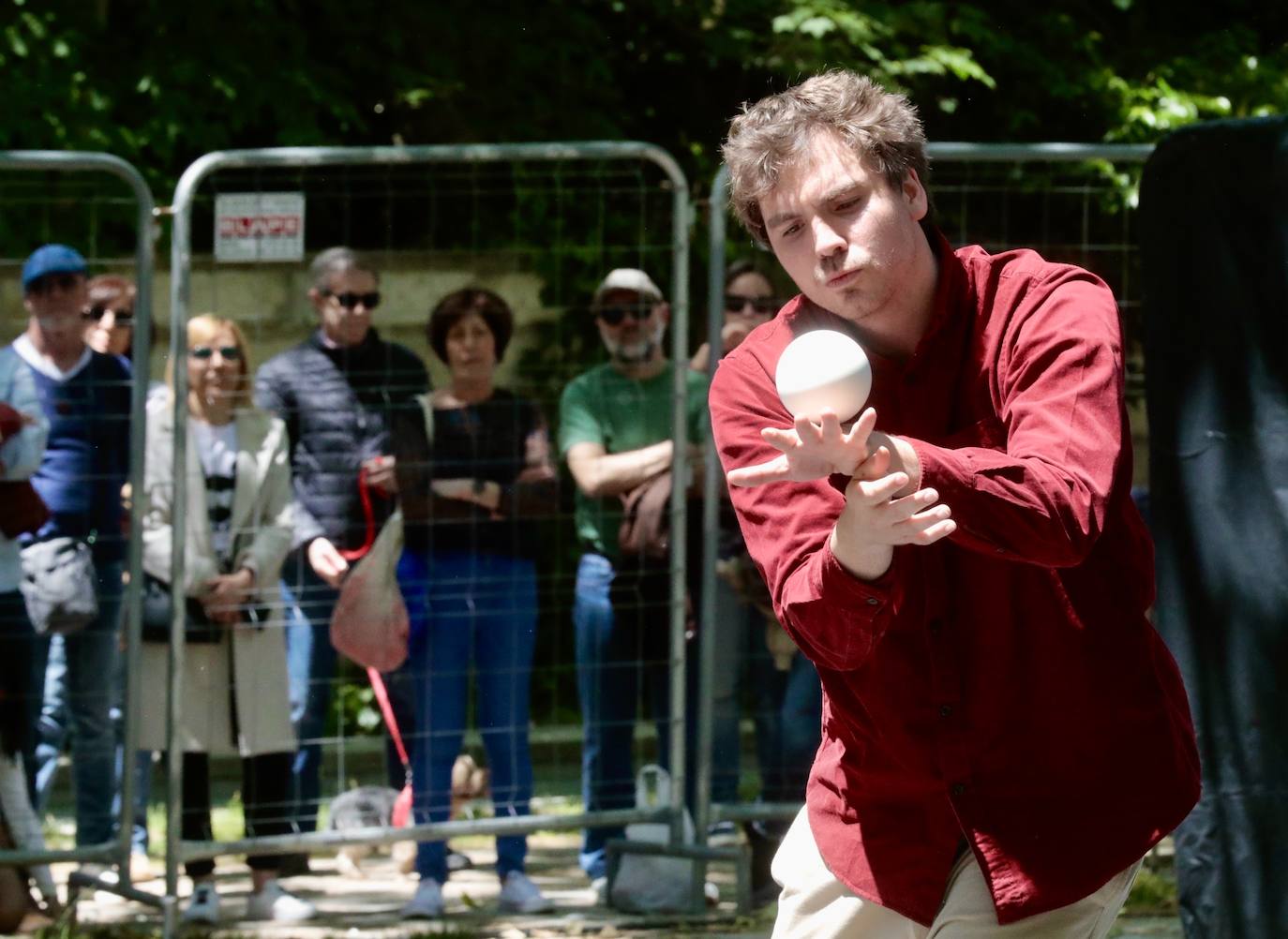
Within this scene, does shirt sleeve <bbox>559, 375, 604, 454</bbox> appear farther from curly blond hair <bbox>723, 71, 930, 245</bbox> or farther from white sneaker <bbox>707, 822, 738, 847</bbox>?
curly blond hair <bbox>723, 71, 930, 245</bbox>

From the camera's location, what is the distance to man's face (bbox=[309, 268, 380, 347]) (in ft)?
19.2

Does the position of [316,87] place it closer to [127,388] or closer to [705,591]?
[127,388]

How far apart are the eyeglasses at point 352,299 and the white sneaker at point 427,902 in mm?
1977

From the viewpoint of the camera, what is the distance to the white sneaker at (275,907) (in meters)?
5.82

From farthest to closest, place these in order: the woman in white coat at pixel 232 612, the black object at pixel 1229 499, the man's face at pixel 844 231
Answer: the woman in white coat at pixel 232 612 < the black object at pixel 1229 499 < the man's face at pixel 844 231

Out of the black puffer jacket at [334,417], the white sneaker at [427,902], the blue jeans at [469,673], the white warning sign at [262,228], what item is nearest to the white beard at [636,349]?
the black puffer jacket at [334,417]

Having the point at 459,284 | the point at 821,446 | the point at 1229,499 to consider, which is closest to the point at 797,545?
the point at 821,446

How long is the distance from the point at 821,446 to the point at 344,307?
4.09m

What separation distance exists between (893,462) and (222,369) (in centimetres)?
427

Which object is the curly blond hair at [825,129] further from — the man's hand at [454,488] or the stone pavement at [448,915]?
the stone pavement at [448,915]

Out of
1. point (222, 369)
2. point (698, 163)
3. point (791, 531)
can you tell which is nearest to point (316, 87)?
point (698, 163)

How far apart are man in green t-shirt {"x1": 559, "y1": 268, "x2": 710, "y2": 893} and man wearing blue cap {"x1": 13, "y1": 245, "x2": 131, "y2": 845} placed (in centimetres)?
156

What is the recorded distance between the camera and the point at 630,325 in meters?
6.03

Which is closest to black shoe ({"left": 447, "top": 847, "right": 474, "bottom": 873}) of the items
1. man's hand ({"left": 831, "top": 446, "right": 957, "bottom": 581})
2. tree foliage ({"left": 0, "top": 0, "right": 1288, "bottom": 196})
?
tree foliage ({"left": 0, "top": 0, "right": 1288, "bottom": 196})
